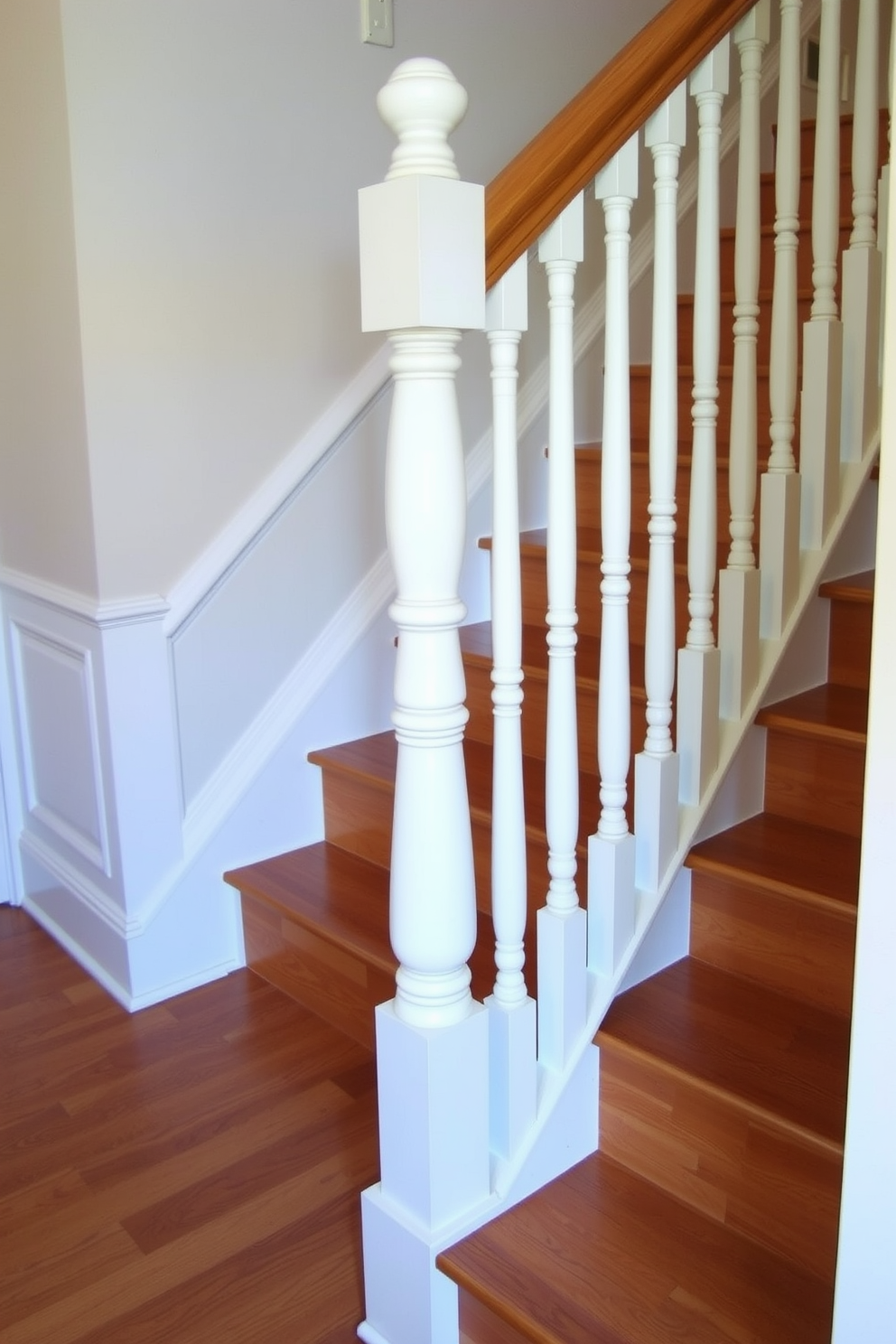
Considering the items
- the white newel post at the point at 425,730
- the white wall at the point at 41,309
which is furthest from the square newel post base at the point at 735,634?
the white wall at the point at 41,309

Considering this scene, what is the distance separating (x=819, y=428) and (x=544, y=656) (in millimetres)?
699

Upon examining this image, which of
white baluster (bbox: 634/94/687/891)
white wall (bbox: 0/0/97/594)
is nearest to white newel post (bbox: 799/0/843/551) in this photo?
white baluster (bbox: 634/94/687/891)

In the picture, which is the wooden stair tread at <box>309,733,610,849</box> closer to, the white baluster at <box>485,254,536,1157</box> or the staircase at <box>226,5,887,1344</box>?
the staircase at <box>226,5,887,1344</box>

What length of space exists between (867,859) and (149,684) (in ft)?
5.00

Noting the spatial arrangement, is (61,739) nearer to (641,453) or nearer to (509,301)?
(641,453)

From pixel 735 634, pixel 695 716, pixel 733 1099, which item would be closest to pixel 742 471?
pixel 735 634

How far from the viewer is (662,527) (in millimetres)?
1468

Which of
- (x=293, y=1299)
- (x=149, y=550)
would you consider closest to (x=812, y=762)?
(x=293, y=1299)

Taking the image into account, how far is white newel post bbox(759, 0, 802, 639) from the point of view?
1659 millimetres

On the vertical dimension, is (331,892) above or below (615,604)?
below

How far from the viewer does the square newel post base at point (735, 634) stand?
1637mm

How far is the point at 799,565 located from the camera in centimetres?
175

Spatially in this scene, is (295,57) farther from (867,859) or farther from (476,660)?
(867,859)

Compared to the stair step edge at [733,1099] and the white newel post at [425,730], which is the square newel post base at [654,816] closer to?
the stair step edge at [733,1099]
